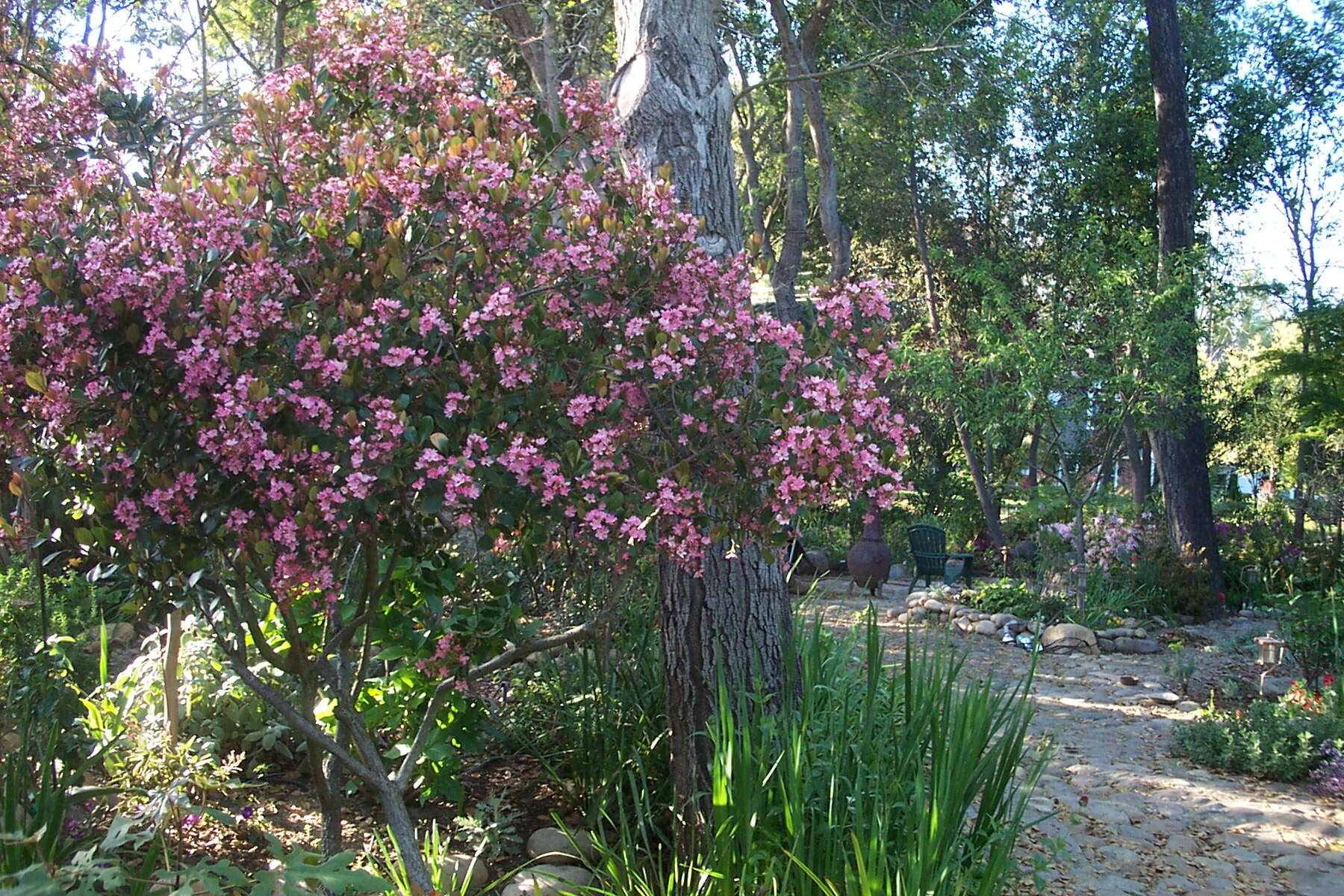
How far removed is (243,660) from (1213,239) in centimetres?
1458

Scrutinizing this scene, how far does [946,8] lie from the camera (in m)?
9.54

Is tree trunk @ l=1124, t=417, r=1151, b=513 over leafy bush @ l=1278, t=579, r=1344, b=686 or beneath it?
over

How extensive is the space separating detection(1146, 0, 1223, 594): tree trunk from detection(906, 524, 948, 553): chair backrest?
221 centimetres

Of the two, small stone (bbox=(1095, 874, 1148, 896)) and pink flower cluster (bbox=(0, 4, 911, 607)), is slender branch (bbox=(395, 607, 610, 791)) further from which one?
small stone (bbox=(1095, 874, 1148, 896))

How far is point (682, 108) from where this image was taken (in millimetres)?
3432

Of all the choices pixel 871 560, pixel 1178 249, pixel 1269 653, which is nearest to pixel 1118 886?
pixel 1269 653

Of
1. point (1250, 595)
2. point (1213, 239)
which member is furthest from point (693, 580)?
point (1213, 239)

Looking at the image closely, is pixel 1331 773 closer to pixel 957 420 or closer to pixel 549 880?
pixel 549 880

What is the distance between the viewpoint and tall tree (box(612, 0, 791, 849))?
3275mm

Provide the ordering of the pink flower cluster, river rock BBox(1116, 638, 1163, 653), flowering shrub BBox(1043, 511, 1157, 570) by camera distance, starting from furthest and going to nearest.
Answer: flowering shrub BBox(1043, 511, 1157, 570) < river rock BBox(1116, 638, 1163, 653) < the pink flower cluster

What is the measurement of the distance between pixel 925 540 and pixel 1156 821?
6.70 meters

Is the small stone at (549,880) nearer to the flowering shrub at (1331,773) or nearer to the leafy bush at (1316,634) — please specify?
the flowering shrub at (1331,773)

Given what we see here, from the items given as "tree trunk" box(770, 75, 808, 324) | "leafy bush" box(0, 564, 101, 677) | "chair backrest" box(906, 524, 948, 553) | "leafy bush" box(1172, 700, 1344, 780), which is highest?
"tree trunk" box(770, 75, 808, 324)

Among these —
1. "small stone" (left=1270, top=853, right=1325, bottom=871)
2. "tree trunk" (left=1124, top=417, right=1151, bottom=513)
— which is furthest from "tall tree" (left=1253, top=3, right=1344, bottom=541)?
"small stone" (left=1270, top=853, right=1325, bottom=871)
